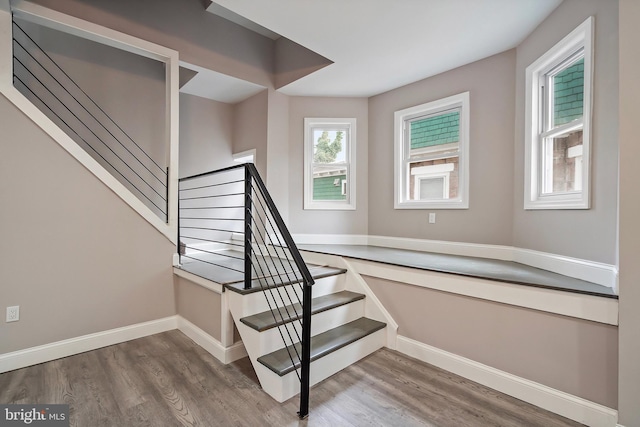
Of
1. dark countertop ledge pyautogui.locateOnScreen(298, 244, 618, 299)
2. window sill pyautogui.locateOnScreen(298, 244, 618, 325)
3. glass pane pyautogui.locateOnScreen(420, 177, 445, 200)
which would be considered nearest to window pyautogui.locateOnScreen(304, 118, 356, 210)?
glass pane pyautogui.locateOnScreen(420, 177, 445, 200)

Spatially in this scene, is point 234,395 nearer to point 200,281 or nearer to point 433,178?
point 200,281

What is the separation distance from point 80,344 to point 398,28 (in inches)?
154

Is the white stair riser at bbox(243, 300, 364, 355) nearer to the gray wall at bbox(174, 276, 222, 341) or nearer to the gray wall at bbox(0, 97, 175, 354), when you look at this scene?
the gray wall at bbox(174, 276, 222, 341)

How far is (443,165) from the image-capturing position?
3676 millimetres

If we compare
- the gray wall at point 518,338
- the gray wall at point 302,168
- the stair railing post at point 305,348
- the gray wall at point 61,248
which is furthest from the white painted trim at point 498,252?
the gray wall at point 61,248

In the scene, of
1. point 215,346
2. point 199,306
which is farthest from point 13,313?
point 215,346

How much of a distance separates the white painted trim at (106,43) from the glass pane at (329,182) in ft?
6.53

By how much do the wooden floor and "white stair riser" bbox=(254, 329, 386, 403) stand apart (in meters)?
0.05

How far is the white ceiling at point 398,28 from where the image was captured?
2439 mm

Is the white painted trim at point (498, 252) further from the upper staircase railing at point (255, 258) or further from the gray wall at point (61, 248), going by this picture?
the gray wall at point (61, 248)

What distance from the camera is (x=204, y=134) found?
461 cm

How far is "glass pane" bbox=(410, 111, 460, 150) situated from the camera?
3.59 m

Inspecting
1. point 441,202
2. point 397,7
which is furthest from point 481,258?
point 397,7

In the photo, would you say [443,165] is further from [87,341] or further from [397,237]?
[87,341]
